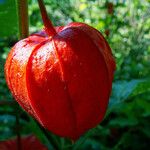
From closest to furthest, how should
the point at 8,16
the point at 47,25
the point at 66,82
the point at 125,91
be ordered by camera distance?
the point at 66,82 → the point at 47,25 → the point at 8,16 → the point at 125,91

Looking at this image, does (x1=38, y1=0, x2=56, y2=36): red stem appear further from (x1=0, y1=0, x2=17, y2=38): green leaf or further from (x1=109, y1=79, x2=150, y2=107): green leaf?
(x1=109, y1=79, x2=150, y2=107): green leaf

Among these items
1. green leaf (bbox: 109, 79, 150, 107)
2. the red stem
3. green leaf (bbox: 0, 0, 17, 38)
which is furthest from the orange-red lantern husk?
green leaf (bbox: 109, 79, 150, 107)

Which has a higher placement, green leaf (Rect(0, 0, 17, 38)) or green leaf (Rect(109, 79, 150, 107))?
green leaf (Rect(0, 0, 17, 38))

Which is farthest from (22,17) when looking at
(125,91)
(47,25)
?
(125,91)

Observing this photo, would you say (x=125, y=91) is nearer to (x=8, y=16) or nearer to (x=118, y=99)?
(x=118, y=99)

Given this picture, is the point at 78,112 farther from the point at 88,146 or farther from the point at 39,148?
the point at 88,146

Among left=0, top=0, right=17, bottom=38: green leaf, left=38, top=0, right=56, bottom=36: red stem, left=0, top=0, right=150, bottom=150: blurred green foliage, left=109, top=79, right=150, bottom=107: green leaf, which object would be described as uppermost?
left=38, top=0, right=56, bottom=36: red stem
